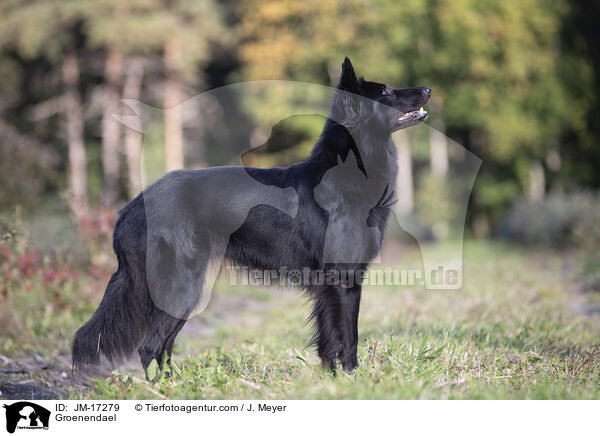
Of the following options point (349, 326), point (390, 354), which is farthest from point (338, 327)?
point (390, 354)

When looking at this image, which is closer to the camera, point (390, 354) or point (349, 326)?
point (349, 326)

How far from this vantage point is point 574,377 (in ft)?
10.2

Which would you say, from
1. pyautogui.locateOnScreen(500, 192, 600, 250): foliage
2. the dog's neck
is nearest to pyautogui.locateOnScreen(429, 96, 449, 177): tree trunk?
pyautogui.locateOnScreen(500, 192, 600, 250): foliage

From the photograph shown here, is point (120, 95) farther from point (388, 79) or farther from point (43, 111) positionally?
point (388, 79)

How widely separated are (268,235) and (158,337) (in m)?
0.97

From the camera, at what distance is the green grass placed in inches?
114

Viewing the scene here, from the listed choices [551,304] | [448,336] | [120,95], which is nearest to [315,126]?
[120,95]

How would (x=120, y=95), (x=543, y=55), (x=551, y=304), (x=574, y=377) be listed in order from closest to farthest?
(x=574, y=377)
(x=551, y=304)
(x=543, y=55)
(x=120, y=95)

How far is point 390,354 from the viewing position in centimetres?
336

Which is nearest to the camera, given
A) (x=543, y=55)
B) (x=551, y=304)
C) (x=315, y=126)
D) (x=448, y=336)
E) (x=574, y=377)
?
(x=574, y=377)

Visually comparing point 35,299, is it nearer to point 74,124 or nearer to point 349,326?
point 349,326

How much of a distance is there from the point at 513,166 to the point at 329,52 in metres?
7.15

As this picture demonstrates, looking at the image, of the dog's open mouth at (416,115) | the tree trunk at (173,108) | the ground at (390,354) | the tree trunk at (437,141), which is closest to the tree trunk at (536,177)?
the tree trunk at (437,141)
